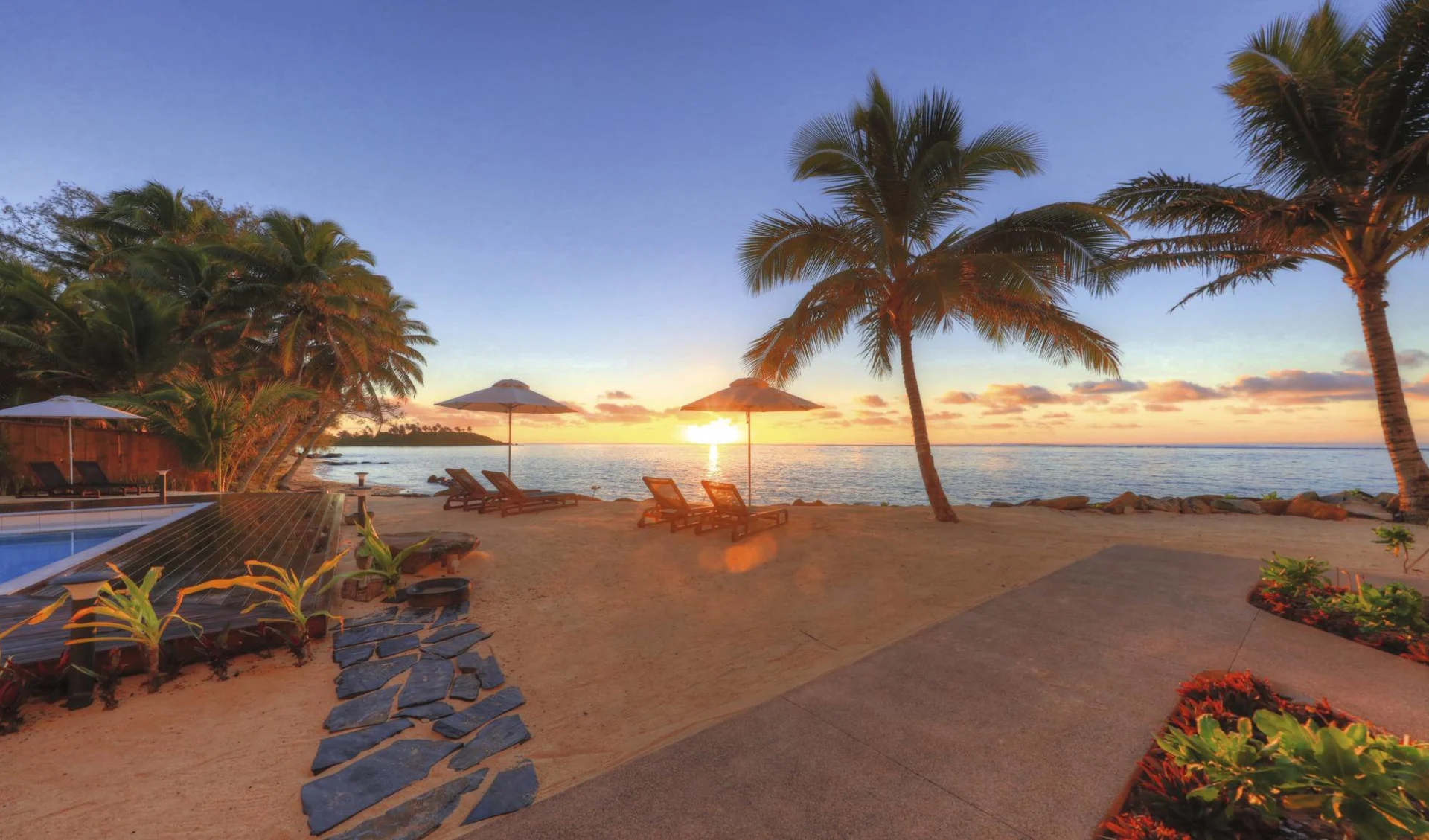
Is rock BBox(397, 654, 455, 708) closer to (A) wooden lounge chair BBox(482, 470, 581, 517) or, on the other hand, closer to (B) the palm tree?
(A) wooden lounge chair BBox(482, 470, 581, 517)

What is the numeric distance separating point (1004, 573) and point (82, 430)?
17.9 m

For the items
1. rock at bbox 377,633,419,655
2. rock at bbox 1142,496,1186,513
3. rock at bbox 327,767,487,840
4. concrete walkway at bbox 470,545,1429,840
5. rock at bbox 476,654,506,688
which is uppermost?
concrete walkway at bbox 470,545,1429,840

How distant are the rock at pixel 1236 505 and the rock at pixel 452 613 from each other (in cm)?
1349

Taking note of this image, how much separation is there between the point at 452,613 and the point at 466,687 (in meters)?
1.46

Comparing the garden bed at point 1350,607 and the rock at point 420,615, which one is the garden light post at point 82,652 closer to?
the rock at point 420,615

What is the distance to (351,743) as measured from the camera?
240cm

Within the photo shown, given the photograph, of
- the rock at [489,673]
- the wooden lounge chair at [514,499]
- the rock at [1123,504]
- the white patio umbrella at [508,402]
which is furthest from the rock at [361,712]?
the rock at [1123,504]

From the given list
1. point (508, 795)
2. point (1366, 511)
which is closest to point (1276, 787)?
point (508, 795)

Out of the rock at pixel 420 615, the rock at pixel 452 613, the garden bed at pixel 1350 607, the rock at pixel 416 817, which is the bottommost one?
the rock at pixel 452 613

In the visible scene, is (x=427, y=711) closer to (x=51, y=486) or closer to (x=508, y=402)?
(x=508, y=402)

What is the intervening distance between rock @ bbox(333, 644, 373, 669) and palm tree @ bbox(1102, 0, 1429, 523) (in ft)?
39.7

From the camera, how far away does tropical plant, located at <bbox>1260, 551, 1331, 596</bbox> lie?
3904 mm

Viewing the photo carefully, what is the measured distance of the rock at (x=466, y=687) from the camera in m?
2.90

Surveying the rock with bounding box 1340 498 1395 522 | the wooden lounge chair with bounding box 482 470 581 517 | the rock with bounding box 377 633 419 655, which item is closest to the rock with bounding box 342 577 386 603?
the rock with bounding box 377 633 419 655
